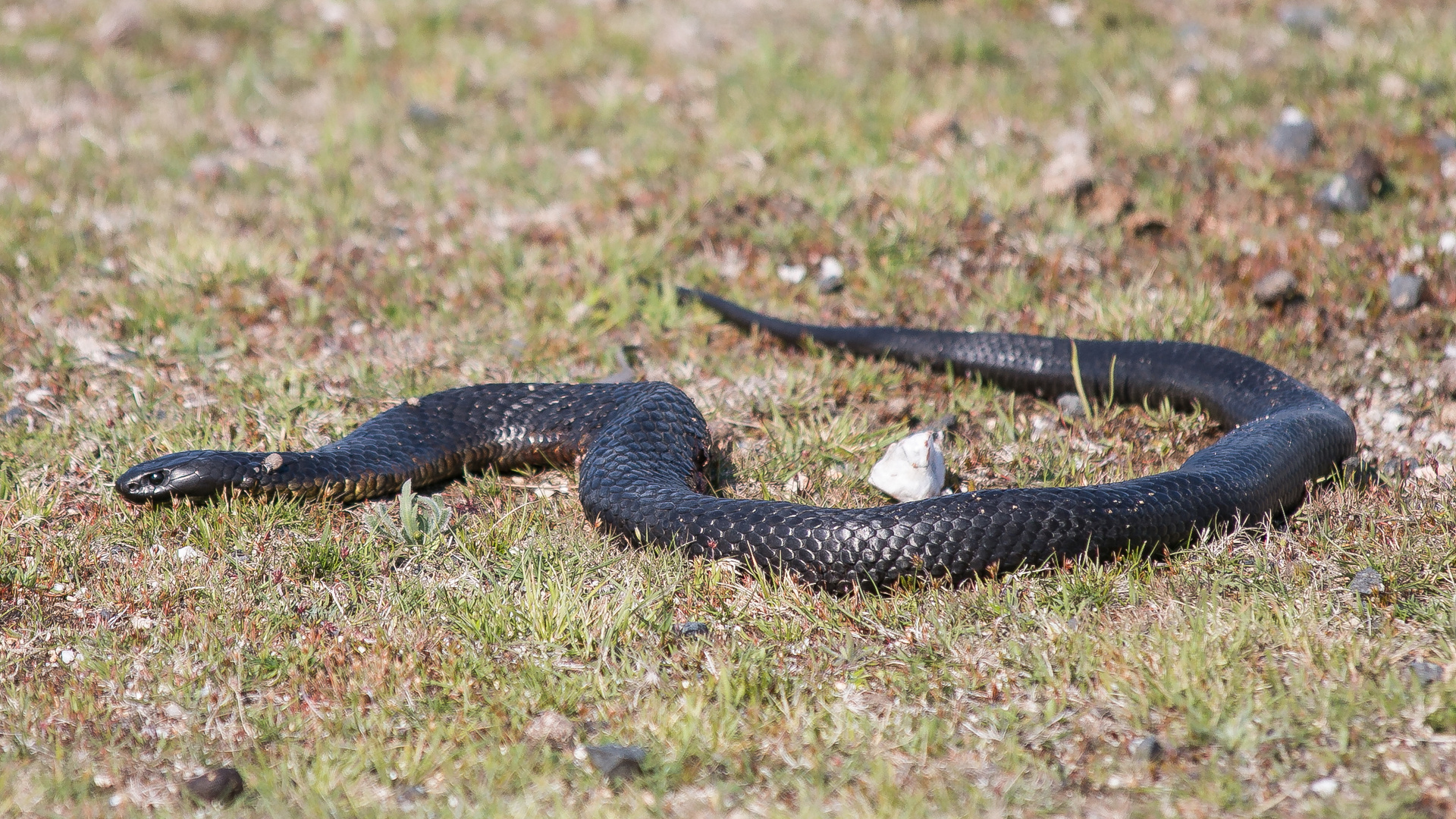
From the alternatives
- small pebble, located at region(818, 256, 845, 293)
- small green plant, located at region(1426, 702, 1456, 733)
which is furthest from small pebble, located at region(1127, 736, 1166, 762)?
small pebble, located at region(818, 256, 845, 293)

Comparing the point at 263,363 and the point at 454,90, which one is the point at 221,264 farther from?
the point at 454,90

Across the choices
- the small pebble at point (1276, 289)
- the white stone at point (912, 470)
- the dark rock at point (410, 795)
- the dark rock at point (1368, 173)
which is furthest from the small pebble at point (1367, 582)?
the dark rock at point (1368, 173)

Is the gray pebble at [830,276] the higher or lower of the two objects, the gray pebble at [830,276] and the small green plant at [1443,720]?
the lower

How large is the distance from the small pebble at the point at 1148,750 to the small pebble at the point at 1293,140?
4831mm

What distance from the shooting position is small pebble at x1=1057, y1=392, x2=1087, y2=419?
538 centimetres

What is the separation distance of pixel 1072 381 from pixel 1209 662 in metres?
2.23

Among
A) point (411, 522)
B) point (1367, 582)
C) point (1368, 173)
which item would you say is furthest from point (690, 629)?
point (1368, 173)

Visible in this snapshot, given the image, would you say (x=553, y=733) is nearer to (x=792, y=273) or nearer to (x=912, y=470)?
(x=912, y=470)

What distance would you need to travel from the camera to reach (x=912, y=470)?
456 centimetres

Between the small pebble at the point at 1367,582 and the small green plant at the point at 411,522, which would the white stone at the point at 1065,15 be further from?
the small green plant at the point at 411,522

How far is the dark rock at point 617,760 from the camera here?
3.21 meters

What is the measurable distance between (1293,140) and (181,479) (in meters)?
6.09

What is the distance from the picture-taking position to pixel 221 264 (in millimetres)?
6383

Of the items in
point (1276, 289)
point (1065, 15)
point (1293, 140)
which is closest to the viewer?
point (1276, 289)
